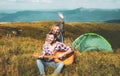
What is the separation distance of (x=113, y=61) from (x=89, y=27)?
14702 cm

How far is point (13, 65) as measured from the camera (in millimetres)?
11234

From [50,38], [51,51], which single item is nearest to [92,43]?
[51,51]

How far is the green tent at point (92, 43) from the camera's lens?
857 inches

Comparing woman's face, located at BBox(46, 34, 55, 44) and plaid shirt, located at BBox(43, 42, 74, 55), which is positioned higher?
woman's face, located at BBox(46, 34, 55, 44)

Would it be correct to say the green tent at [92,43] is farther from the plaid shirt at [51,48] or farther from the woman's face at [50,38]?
the woman's face at [50,38]

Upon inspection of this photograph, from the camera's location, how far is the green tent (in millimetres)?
21766

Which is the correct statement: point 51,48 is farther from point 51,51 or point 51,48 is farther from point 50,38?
point 50,38

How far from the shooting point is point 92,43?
75.7ft

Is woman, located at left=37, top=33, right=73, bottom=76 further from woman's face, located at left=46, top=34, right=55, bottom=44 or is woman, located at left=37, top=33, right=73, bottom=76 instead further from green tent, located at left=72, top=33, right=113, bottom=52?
green tent, located at left=72, top=33, right=113, bottom=52

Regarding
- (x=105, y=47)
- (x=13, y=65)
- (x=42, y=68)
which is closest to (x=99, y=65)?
(x=42, y=68)

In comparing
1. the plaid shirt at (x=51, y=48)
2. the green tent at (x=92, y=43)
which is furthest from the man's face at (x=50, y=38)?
the green tent at (x=92, y=43)

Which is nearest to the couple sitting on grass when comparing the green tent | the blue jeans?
the blue jeans

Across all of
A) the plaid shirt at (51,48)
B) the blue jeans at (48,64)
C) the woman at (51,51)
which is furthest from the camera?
the plaid shirt at (51,48)

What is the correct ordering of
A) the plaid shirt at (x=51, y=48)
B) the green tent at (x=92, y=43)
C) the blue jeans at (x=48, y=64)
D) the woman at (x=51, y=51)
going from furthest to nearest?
the green tent at (x=92, y=43) → the plaid shirt at (x=51, y=48) → the woman at (x=51, y=51) → the blue jeans at (x=48, y=64)
